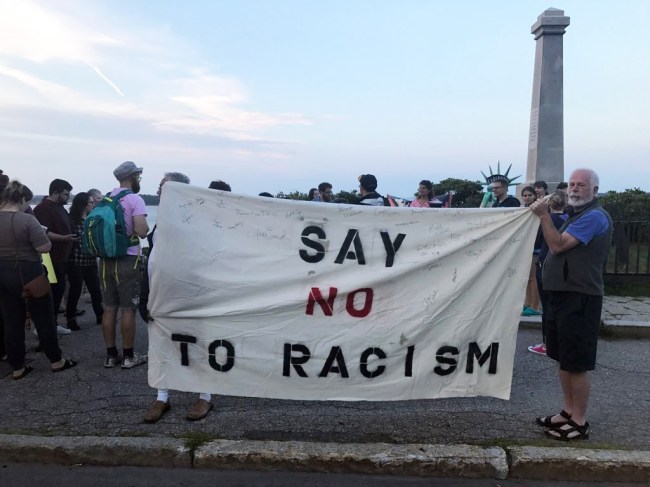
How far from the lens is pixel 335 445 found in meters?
3.35

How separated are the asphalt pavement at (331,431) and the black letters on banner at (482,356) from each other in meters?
0.47

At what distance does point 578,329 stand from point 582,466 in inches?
35.1

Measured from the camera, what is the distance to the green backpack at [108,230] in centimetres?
441

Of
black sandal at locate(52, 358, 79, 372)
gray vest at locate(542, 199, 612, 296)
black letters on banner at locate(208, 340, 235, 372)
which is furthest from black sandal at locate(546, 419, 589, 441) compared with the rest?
black sandal at locate(52, 358, 79, 372)

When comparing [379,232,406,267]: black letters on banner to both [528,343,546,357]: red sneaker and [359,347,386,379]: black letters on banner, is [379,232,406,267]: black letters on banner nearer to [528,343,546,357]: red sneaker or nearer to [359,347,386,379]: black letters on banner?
[359,347,386,379]: black letters on banner

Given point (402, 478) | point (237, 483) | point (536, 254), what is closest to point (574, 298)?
point (402, 478)

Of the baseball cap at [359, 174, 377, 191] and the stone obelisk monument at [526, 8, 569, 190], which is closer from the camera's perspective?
the baseball cap at [359, 174, 377, 191]

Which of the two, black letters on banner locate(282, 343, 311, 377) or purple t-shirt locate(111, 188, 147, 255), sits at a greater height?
purple t-shirt locate(111, 188, 147, 255)

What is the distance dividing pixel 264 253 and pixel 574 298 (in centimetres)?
225

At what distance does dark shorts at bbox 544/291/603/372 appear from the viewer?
340 cm

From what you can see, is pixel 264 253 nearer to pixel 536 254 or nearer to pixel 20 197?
pixel 20 197

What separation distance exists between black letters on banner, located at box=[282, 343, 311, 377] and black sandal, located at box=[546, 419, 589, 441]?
6.14 feet

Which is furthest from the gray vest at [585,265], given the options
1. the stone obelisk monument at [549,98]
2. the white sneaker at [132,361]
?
the stone obelisk monument at [549,98]

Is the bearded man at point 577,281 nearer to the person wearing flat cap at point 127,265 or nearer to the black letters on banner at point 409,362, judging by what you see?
the black letters on banner at point 409,362
